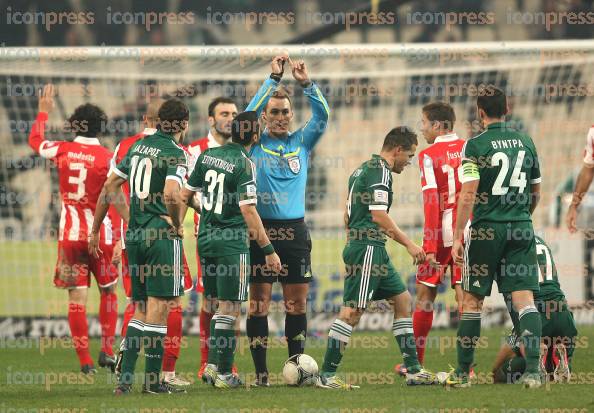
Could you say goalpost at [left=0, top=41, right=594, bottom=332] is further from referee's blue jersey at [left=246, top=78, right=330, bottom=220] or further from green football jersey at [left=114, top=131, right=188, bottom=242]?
green football jersey at [left=114, top=131, right=188, bottom=242]

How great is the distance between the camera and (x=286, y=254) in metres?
8.66

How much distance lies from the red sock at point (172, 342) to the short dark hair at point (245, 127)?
66.1 inches

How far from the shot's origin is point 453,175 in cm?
944

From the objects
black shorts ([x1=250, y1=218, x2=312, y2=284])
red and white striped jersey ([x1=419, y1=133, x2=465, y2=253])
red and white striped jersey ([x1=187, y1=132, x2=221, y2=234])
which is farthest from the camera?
red and white striped jersey ([x1=187, y1=132, x2=221, y2=234])

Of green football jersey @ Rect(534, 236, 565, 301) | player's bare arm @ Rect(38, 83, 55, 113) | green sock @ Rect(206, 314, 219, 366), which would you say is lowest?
green sock @ Rect(206, 314, 219, 366)

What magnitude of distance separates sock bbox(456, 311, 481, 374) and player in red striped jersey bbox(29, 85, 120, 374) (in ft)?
12.1

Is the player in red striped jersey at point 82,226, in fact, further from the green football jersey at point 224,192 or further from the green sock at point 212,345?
the green football jersey at point 224,192

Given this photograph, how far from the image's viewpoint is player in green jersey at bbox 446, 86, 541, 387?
7.82 metres

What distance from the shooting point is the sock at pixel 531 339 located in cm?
775

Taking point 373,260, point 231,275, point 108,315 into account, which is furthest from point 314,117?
point 108,315

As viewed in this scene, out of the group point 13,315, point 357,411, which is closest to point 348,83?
point 13,315

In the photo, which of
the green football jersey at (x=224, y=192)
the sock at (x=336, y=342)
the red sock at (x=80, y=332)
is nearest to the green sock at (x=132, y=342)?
the green football jersey at (x=224, y=192)

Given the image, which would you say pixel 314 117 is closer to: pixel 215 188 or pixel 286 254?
pixel 286 254

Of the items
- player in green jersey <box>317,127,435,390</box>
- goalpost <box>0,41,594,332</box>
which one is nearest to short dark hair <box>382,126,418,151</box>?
player in green jersey <box>317,127,435,390</box>
